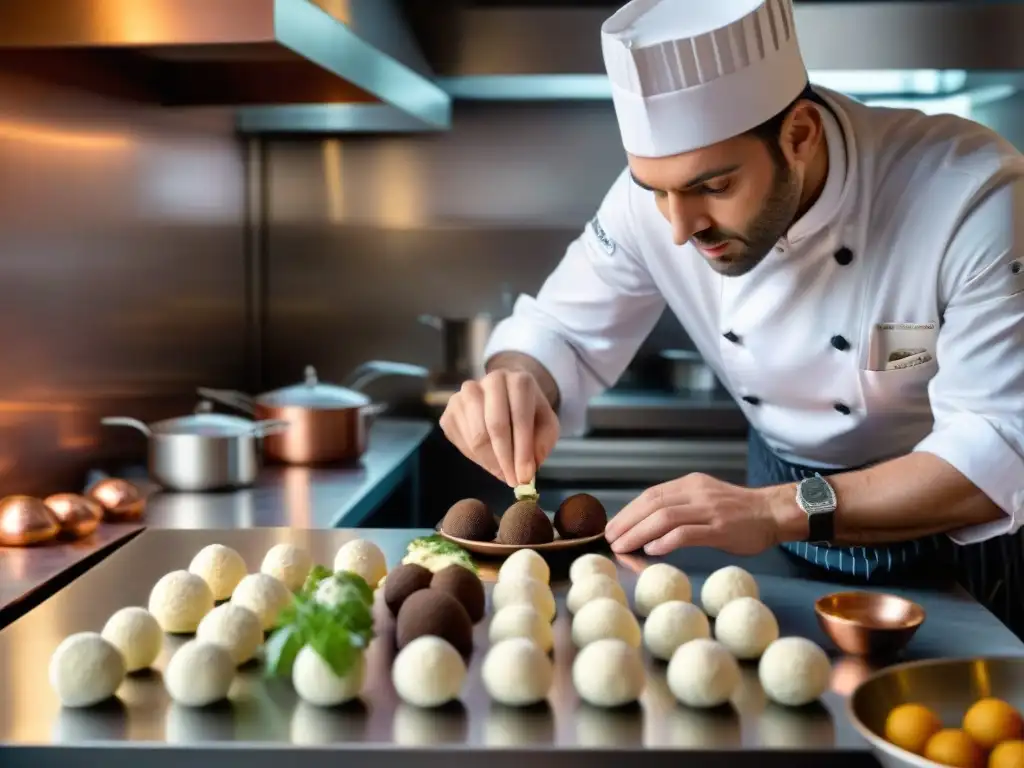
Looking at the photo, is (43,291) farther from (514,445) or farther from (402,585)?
(402,585)

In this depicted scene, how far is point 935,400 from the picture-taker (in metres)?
1.85

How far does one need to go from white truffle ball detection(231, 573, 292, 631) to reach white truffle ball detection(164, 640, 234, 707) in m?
0.18

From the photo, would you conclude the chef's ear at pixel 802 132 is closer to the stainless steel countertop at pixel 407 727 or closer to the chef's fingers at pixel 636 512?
the chef's fingers at pixel 636 512

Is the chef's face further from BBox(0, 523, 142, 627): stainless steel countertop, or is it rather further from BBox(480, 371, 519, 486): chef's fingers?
BBox(0, 523, 142, 627): stainless steel countertop

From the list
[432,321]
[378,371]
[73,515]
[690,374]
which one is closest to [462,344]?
[432,321]

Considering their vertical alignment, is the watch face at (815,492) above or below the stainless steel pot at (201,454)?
above

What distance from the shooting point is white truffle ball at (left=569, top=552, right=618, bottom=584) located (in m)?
1.48

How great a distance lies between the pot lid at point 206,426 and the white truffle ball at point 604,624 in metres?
1.45

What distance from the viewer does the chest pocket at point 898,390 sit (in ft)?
6.44

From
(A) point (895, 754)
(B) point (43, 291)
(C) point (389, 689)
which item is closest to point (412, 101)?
(B) point (43, 291)

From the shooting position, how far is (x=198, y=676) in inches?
43.8

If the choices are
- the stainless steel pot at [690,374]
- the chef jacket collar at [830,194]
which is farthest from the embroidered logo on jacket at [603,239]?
the stainless steel pot at [690,374]

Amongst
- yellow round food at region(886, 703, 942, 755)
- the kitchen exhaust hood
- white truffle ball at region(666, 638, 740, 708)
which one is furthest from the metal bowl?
the kitchen exhaust hood

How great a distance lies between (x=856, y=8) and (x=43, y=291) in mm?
2064
